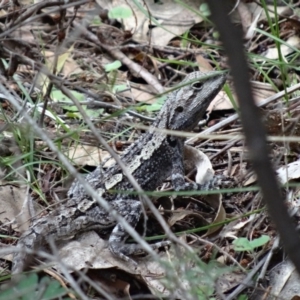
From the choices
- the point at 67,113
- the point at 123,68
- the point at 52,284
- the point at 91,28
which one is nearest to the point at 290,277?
the point at 52,284

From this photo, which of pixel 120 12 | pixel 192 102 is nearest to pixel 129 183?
pixel 192 102

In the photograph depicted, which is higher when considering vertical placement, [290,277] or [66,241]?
[290,277]

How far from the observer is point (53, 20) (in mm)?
6355

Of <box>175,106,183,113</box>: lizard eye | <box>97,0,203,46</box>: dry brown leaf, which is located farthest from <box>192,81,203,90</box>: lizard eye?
<box>97,0,203,46</box>: dry brown leaf

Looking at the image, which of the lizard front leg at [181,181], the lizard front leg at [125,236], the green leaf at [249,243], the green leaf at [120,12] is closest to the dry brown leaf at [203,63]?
the green leaf at [120,12]

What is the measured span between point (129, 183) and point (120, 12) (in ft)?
8.51

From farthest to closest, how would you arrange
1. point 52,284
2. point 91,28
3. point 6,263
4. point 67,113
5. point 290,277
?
1. point 91,28
2. point 67,113
3. point 6,263
4. point 290,277
5. point 52,284

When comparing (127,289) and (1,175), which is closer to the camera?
(127,289)

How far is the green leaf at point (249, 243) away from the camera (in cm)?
330

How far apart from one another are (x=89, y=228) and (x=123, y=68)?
2.37m

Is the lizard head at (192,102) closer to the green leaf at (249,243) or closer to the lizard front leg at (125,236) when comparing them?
the lizard front leg at (125,236)

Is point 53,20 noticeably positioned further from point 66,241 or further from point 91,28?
point 66,241

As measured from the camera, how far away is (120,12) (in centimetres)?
605

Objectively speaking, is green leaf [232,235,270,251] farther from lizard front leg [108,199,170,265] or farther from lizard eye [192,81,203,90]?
lizard eye [192,81,203,90]
